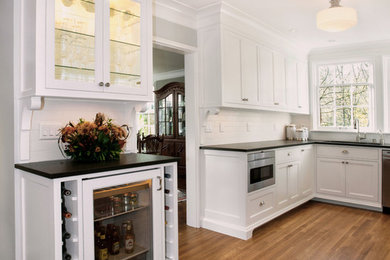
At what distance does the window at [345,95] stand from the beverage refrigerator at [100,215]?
3982 millimetres

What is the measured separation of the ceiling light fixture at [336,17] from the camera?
2952mm

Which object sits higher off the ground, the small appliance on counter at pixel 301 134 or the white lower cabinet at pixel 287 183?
the small appliance on counter at pixel 301 134

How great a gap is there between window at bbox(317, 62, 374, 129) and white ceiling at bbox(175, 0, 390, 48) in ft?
1.82

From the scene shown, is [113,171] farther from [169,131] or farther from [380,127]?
[169,131]

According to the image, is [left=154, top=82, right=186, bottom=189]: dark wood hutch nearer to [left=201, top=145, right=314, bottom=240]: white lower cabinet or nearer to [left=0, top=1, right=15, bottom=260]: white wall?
[left=201, top=145, right=314, bottom=240]: white lower cabinet

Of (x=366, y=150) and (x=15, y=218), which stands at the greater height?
(x=366, y=150)

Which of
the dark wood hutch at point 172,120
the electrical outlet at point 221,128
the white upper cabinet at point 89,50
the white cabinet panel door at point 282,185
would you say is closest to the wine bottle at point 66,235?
the white upper cabinet at point 89,50

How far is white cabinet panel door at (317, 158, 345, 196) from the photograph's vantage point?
4.59 metres

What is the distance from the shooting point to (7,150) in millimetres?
2178

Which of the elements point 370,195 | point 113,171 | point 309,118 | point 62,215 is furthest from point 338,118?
point 62,215

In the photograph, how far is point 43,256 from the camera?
1.86 metres

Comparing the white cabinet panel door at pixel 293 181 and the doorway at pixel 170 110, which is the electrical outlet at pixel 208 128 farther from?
the doorway at pixel 170 110

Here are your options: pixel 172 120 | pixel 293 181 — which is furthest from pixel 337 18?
pixel 172 120

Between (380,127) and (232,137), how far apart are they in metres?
2.56
